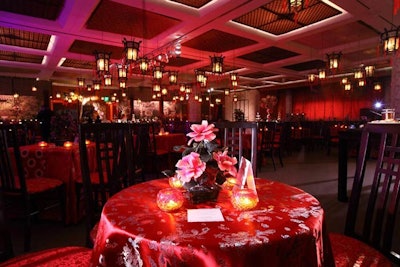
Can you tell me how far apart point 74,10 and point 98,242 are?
15.9ft

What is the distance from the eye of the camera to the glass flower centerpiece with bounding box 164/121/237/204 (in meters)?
1.00

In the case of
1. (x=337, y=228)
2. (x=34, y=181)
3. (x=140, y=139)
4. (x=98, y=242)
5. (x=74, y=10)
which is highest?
(x=74, y=10)

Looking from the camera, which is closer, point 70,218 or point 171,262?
point 171,262

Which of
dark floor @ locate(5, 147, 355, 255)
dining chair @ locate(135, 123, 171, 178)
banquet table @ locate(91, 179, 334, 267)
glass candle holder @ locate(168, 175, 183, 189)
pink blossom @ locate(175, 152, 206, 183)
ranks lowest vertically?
dark floor @ locate(5, 147, 355, 255)

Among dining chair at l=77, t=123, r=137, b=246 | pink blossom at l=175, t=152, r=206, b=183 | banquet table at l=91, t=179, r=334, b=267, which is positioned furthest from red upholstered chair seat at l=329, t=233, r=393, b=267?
dining chair at l=77, t=123, r=137, b=246

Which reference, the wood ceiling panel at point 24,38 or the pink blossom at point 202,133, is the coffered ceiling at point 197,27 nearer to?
the wood ceiling panel at point 24,38

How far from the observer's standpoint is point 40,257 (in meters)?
1.19

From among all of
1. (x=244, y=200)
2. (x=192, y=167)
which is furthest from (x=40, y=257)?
(x=244, y=200)

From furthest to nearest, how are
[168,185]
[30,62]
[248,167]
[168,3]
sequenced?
[30,62]
[168,3]
[168,185]
[248,167]

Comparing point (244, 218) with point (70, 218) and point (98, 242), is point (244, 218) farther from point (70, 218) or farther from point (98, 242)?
point (70, 218)

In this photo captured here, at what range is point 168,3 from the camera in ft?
14.5

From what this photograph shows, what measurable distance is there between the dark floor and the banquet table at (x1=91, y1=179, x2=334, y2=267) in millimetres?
1820

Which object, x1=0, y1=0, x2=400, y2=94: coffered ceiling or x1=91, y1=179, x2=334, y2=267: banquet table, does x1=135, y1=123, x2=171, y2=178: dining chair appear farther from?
x1=91, y1=179, x2=334, y2=267: banquet table

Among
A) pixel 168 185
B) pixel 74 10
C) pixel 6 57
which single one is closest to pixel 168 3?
pixel 74 10
